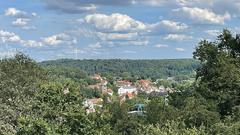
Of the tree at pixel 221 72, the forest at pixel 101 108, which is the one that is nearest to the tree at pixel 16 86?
the forest at pixel 101 108

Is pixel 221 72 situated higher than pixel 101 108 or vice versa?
pixel 221 72

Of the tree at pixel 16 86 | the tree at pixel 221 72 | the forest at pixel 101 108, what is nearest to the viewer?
the forest at pixel 101 108

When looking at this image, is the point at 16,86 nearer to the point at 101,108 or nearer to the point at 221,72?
the point at 101,108

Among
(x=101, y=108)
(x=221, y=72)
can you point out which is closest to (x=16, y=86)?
(x=101, y=108)

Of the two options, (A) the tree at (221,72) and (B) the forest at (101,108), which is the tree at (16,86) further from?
(A) the tree at (221,72)

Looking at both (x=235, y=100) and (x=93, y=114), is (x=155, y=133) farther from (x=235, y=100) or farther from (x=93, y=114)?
(x=235, y=100)

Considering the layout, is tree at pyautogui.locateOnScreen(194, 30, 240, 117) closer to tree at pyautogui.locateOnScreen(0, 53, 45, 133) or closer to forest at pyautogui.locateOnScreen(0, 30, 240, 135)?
forest at pyautogui.locateOnScreen(0, 30, 240, 135)

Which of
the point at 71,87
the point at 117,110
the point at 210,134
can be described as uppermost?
the point at 71,87

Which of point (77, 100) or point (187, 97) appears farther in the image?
point (187, 97)

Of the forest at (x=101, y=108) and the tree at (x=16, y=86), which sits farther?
the tree at (x=16, y=86)

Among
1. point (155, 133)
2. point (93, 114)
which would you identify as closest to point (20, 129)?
point (93, 114)

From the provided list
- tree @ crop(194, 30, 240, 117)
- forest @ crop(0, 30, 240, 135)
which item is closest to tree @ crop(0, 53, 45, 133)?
forest @ crop(0, 30, 240, 135)
